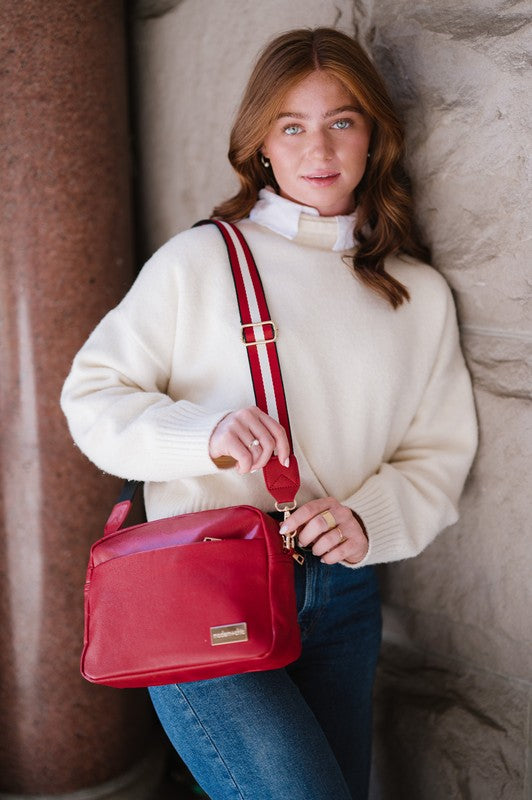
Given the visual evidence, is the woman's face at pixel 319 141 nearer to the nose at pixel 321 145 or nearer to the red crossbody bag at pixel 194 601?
the nose at pixel 321 145

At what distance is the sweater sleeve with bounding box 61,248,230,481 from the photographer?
133 centimetres

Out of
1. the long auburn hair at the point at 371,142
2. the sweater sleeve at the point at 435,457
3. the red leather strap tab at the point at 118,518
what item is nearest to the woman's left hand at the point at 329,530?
the sweater sleeve at the point at 435,457

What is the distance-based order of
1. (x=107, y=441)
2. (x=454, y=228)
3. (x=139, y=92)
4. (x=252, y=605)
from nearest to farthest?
(x=252, y=605), (x=107, y=441), (x=454, y=228), (x=139, y=92)

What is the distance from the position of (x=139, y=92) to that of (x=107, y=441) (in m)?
1.11

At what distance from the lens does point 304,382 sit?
1498 millimetres

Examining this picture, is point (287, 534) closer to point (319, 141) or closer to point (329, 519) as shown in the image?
point (329, 519)

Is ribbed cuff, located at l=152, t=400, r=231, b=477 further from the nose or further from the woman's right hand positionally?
the nose

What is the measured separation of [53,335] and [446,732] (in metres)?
1.20

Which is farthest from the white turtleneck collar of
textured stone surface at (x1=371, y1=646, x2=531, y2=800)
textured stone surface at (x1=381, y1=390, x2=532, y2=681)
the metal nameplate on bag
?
textured stone surface at (x1=371, y1=646, x2=531, y2=800)

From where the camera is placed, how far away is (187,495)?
1449mm

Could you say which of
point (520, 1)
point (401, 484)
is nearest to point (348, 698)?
point (401, 484)

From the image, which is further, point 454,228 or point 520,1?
point 454,228

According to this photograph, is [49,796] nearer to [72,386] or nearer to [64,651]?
[64,651]

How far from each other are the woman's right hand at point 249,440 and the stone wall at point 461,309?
0.53 metres
